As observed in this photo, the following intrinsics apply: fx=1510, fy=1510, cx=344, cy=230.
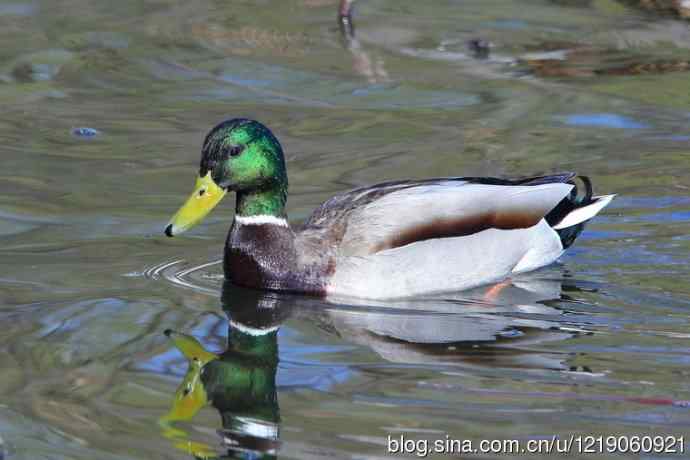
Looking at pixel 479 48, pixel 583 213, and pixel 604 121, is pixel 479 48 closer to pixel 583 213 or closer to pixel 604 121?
pixel 604 121

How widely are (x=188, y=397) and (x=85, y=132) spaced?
16.6 ft

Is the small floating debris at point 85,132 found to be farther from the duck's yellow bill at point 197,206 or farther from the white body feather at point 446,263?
the white body feather at point 446,263

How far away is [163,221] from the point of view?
9000 mm

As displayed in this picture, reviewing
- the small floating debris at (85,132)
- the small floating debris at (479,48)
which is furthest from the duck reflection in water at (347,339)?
the small floating debris at (479,48)

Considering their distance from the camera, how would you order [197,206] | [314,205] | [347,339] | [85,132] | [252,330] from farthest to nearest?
[85,132], [314,205], [197,206], [252,330], [347,339]

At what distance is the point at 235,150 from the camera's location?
7.78 meters

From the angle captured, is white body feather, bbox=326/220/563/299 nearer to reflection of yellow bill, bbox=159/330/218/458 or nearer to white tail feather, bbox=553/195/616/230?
white tail feather, bbox=553/195/616/230

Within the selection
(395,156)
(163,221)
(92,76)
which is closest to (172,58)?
(92,76)

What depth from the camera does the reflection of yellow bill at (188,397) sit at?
5.59 meters

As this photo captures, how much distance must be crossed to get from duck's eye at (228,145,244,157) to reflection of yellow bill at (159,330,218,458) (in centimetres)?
109

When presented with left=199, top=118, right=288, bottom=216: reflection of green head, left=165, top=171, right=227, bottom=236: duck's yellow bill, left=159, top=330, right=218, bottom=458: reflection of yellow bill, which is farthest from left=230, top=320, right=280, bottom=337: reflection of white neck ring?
left=199, top=118, right=288, bottom=216: reflection of green head

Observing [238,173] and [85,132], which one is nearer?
[238,173]

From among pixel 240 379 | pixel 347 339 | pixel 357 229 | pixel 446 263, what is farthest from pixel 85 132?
pixel 240 379

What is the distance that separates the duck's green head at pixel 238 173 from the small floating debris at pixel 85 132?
3.11 m
